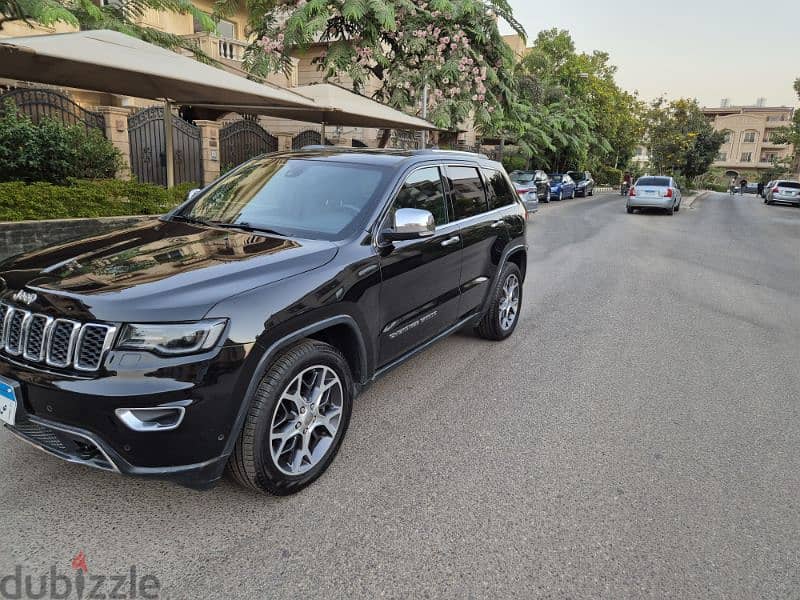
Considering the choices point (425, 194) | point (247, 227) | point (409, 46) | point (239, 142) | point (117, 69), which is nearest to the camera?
point (247, 227)

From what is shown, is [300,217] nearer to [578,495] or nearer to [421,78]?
[578,495]

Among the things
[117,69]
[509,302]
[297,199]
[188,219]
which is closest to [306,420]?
[297,199]

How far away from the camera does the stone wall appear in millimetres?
7078

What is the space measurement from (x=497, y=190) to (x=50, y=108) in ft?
30.3

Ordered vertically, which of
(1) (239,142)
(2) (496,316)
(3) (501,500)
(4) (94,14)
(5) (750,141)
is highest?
(5) (750,141)

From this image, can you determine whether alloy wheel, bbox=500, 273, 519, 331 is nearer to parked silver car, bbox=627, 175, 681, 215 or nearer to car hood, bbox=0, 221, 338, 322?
car hood, bbox=0, 221, 338, 322

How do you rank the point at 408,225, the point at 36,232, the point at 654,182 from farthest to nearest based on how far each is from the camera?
the point at 654,182 → the point at 36,232 → the point at 408,225

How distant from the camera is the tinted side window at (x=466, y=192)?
4566 mm

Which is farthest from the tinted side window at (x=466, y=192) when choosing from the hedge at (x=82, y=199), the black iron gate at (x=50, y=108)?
the black iron gate at (x=50, y=108)

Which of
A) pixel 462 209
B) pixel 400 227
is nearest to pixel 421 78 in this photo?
pixel 462 209

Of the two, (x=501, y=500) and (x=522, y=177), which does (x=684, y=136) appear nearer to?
(x=522, y=177)

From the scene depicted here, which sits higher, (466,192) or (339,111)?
(339,111)

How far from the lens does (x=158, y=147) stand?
1291 cm

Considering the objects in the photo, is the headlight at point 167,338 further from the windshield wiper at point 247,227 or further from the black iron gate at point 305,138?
the black iron gate at point 305,138
